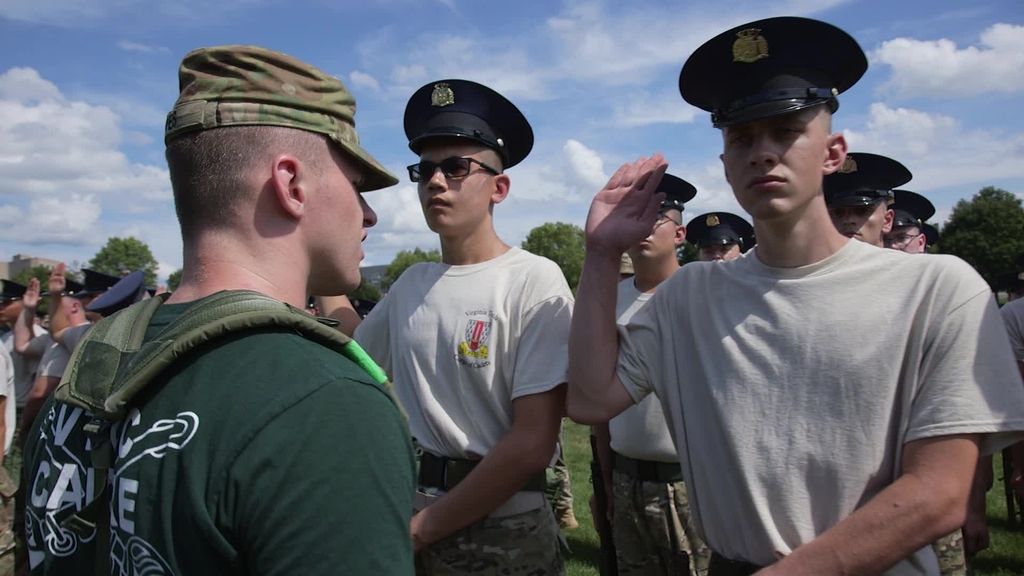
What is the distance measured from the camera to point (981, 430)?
1895 millimetres

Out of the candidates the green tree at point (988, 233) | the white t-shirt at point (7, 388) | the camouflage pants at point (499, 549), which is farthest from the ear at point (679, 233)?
the green tree at point (988, 233)

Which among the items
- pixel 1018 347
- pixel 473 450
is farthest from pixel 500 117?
pixel 1018 347

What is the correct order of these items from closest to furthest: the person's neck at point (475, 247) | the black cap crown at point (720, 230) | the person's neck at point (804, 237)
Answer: the person's neck at point (804, 237), the person's neck at point (475, 247), the black cap crown at point (720, 230)

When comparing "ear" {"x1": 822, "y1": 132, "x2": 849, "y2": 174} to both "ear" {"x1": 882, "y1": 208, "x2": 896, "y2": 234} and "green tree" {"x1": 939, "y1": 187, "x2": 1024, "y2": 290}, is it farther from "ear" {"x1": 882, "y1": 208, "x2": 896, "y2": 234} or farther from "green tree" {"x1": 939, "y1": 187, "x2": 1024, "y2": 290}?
"green tree" {"x1": 939, "y1": 187, "x2": 1024, "y2": 290}

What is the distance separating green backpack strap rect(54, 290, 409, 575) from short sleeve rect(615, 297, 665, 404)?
3.94ft

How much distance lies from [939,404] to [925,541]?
14.4 inches

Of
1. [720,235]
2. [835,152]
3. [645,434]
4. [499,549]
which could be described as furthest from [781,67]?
[720,235]

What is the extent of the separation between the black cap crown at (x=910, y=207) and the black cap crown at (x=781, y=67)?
479 centimetres

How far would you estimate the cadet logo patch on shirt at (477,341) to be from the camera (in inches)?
120

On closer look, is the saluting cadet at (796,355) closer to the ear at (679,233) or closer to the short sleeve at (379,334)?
the short sleeve at (379,334)

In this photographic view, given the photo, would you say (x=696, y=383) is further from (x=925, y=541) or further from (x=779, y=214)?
(x=925, y=541)

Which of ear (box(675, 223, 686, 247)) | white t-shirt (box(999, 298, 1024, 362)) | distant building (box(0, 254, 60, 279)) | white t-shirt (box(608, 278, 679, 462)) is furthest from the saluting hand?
distant building (box(0, 254, 60, 279))

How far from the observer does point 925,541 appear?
194 cm

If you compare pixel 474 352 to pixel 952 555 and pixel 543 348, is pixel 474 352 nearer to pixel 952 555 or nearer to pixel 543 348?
pixel 543 348
